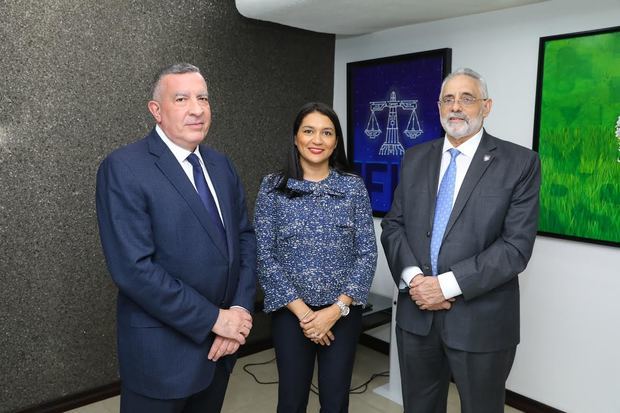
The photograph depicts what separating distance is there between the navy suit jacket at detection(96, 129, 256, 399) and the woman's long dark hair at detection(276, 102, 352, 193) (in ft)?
1.65

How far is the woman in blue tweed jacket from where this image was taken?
72.4 inches

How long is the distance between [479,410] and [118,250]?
4.40ft

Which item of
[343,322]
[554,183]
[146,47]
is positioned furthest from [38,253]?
[554,183]

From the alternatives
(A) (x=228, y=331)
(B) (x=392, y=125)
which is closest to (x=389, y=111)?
(B) (x=392, y=125)

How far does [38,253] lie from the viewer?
8.05 ft

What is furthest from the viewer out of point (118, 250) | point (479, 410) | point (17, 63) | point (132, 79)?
point (132, 79)

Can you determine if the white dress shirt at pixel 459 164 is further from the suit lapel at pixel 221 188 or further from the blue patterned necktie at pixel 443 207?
the suit lapel at pixel 221 188

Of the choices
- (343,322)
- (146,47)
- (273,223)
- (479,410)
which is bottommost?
(479,410)

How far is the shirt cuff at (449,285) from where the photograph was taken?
1.74 m

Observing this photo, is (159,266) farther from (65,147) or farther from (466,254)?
(65,147)

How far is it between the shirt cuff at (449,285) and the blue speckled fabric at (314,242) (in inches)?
11.0

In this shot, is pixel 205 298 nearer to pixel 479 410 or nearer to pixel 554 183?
pixel 479 410

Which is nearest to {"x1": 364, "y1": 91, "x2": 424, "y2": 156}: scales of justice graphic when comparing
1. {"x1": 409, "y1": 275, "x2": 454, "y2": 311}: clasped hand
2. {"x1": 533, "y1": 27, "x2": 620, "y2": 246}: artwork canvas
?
{"x1": 533, "y1": 27, "x2": 620, "y2": 246}: artwork canvas

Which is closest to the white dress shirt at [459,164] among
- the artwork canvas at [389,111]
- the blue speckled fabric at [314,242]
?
the blue speckled fabric at [314,242]
